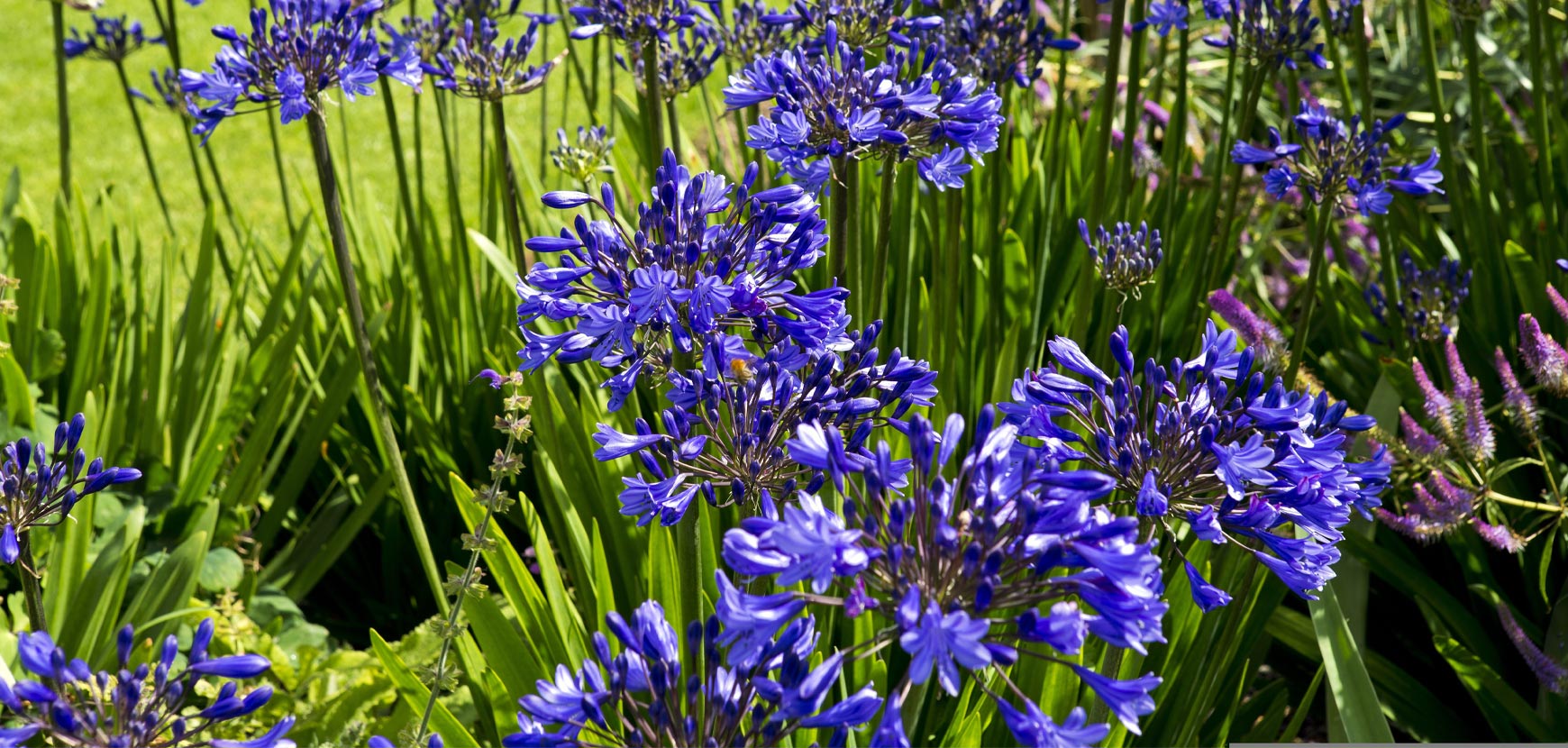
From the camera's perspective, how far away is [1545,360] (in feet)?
7.86

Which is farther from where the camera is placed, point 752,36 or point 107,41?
point 107,41

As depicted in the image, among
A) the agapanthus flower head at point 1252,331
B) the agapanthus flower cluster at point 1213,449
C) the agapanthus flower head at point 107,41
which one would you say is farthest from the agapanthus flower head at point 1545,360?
the agapanthus flower head at point 107,41

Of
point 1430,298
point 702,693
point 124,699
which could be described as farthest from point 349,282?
point 1430,298

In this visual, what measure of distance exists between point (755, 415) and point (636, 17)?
136cm

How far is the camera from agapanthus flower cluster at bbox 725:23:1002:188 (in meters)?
1.86

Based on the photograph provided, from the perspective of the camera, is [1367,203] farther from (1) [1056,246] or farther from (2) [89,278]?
(2) [89,278]

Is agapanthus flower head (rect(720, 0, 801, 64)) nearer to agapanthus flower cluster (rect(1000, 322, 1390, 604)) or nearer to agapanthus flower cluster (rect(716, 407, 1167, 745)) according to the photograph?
agapanthus flower cluster (rect(1000, 322, 1390, 604))

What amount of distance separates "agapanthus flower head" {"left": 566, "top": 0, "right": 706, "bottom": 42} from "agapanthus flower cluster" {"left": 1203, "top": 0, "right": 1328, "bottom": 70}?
1241 millimetres

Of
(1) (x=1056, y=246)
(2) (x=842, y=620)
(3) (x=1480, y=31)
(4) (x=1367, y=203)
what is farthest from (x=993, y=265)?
(3) (x=1480, y=31)

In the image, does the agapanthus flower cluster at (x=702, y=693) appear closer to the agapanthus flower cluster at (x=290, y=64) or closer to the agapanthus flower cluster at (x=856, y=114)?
the agapanthus flower cluster at (x=856, y=114)

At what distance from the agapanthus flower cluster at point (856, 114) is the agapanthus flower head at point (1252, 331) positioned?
783 mm

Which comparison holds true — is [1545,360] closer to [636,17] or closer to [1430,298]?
[1430,298]

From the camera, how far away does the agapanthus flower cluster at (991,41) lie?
119 inches

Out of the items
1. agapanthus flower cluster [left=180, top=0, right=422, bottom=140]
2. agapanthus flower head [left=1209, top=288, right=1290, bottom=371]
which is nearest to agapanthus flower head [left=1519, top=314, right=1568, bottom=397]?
agapanthus flower head [left=1209, top=288, right=1290, bottom=371]
